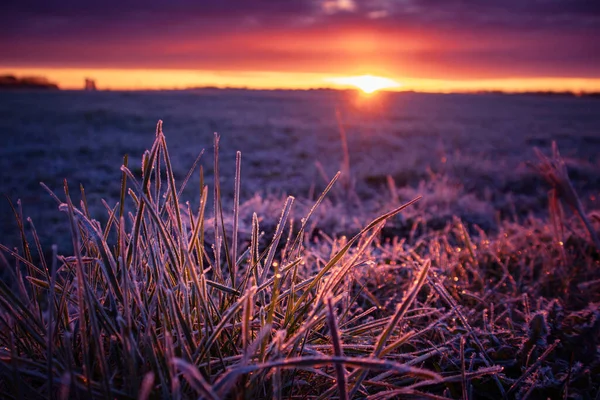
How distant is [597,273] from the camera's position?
230cm

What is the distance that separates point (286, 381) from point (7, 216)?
12.6ft

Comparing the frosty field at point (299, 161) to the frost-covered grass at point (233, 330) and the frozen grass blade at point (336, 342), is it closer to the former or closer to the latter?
the frost-covered grass at point (233, 330)

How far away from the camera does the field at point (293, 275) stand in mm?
970

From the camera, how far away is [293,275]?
1.27m

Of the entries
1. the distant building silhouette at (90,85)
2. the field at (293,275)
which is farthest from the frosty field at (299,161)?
the distant building silhouette at (90,85)

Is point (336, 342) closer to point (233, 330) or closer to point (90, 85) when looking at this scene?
point (233, 330)

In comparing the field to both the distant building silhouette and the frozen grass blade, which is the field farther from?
the distant building silhouette

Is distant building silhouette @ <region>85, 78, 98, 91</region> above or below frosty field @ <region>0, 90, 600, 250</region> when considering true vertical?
above

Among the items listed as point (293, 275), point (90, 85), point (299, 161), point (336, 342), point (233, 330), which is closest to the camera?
point (336, 342)

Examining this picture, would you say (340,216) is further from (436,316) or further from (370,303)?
(436,316)

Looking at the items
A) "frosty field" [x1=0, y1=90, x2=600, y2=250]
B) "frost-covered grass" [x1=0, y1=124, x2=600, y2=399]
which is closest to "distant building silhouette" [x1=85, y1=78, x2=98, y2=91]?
"frosty field" [x1=0, y1=90, x2=600, y2=250]

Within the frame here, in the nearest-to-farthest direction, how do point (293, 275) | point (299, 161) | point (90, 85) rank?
point (293, 275) < point (299, 161) < point (90, 85)

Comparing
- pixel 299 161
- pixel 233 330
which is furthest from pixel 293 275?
pixel 299 161

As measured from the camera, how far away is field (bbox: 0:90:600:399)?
0.97m
